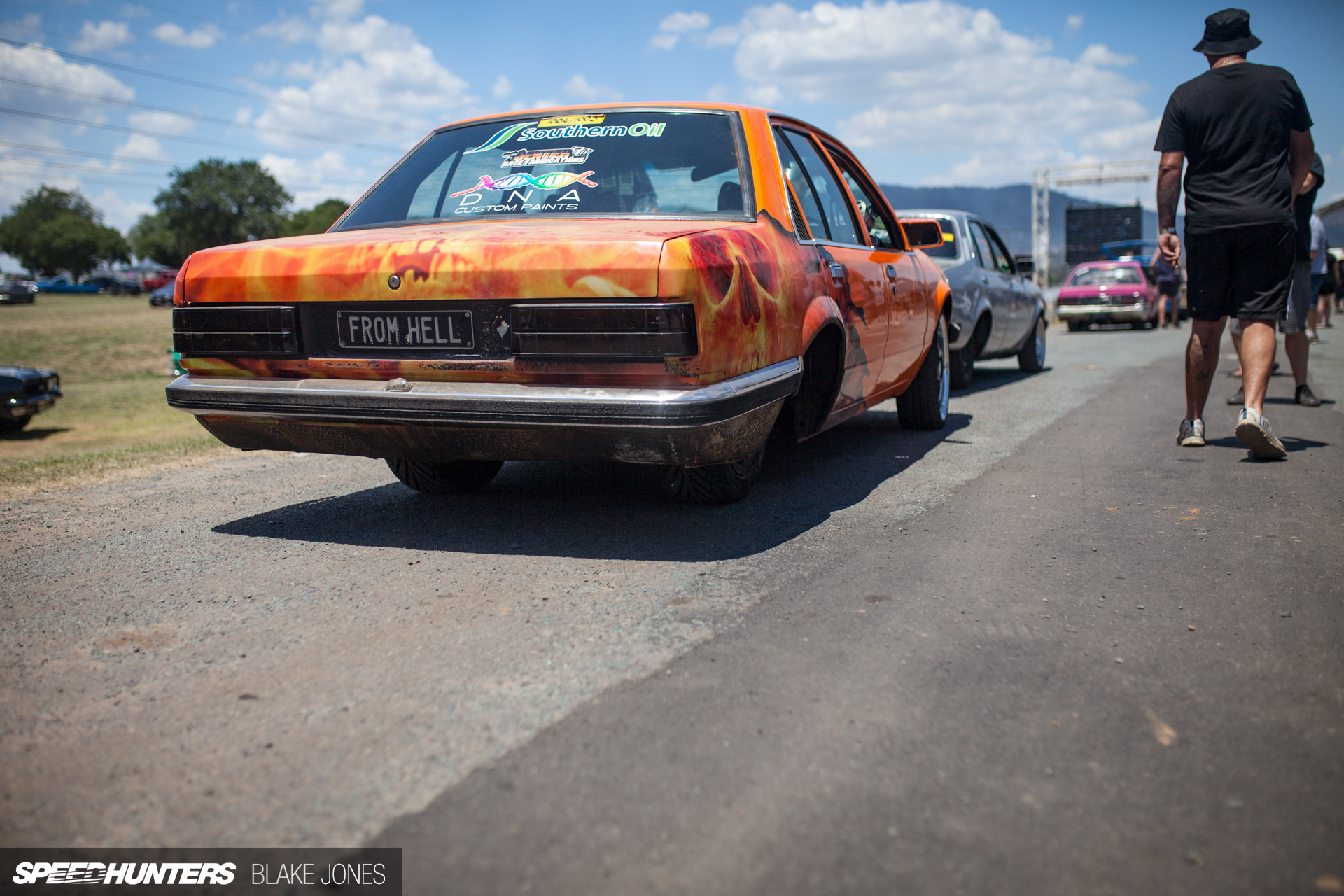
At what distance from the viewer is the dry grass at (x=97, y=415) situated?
539cm

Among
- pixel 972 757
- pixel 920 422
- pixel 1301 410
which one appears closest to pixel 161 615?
pixel 972 757

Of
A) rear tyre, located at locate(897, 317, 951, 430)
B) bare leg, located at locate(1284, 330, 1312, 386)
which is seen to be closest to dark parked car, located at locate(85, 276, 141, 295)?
rear tyre, located at locate(897, 317, 951, 430)

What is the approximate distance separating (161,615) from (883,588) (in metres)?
2.10

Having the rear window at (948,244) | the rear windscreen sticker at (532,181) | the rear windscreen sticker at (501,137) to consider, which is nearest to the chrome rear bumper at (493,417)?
the rear windscreen sticker at (532,181)

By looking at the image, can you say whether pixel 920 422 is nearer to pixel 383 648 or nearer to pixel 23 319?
pixel 383 648

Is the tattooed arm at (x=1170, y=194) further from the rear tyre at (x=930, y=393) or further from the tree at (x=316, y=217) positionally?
the tree at (x=316, y=217)

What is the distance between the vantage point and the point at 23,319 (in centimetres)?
A: 3095

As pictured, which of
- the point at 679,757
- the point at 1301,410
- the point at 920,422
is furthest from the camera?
the point at 1301,410

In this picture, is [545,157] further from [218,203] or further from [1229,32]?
[218,203]

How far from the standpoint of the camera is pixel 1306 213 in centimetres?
719

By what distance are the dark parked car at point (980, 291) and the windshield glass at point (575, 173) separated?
13.4ft

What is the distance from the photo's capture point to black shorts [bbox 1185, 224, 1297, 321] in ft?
15.5

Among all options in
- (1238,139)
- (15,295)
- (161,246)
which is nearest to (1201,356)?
(1238,139)

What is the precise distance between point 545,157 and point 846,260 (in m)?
1.36
